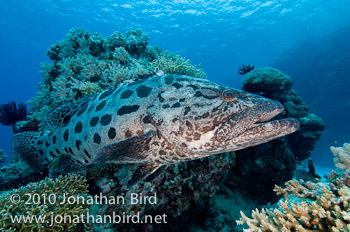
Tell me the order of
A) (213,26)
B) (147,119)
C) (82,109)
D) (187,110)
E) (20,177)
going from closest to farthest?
1. (187,110)
2. (147,119)
3. (82,109)
4. (20,177)
5. (213,26)

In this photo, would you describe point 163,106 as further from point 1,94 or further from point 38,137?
point 1,94

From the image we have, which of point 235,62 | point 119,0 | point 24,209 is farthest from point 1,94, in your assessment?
point 24,209

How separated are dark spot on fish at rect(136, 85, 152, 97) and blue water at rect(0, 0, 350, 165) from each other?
2788 cm

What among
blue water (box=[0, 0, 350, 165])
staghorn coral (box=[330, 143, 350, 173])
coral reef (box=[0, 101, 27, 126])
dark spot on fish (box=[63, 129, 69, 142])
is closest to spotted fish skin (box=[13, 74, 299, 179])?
dark spot on fish (box=[63, 129, 69, 142])

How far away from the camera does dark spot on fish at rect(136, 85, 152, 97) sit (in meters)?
3.17

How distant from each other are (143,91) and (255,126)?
197 centimetres

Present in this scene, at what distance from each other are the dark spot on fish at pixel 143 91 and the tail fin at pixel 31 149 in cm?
318

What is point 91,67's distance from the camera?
526 cm

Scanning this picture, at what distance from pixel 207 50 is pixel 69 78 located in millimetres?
56766

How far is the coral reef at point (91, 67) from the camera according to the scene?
5.05 m

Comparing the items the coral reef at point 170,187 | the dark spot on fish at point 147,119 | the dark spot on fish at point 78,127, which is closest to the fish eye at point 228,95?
the dark spot on fish at point 147,119

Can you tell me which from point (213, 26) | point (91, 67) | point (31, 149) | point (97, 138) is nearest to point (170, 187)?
point (97, 138)

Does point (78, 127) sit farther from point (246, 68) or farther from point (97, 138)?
point (246, 68)

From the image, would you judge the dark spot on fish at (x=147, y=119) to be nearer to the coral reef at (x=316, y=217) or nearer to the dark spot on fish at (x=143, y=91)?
the dark spot on fish at (x=143, y=91)
